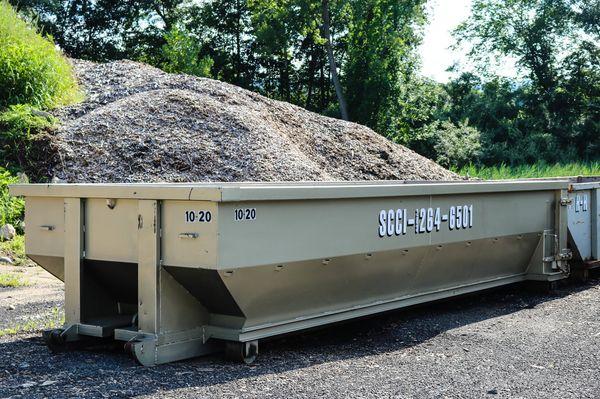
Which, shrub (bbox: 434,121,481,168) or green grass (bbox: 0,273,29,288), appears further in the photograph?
shrub (bbox: 434,121,481,168)

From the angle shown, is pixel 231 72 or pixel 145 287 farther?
pixel 231 72

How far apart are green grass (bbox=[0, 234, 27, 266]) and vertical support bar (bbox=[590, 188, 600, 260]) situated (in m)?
7.38

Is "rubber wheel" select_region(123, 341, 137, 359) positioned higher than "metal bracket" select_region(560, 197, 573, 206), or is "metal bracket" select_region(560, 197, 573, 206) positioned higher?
"metal bracket" select_region(560, 197, 573, 206)

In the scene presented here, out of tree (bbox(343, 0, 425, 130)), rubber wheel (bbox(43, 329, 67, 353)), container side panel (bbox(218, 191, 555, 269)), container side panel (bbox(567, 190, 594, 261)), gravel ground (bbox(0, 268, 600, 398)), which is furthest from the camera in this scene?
tree (bbox(343, 0, 425, 130))

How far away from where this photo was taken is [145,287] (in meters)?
5.32

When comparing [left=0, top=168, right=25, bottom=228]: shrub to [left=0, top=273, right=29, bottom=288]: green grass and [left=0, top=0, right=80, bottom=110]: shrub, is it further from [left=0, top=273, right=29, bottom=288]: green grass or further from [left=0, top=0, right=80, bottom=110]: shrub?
[left=0, top=0, right=80, bottom=110]: shrub

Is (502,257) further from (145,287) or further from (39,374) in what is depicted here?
(39,374)

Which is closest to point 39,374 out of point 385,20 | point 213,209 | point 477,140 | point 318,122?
point 213,209

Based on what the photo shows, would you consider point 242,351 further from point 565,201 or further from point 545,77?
point 545,77

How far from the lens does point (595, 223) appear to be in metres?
9.42

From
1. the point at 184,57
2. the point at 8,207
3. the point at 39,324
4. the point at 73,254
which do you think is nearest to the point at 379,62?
the point at 184,57

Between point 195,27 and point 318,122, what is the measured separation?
885 inches

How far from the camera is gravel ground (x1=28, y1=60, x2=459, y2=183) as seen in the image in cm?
1365

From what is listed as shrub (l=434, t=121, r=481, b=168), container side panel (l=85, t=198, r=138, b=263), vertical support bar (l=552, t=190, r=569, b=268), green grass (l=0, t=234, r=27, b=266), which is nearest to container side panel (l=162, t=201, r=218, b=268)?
container side panel (l=85, t=198, r=138, b=263)
